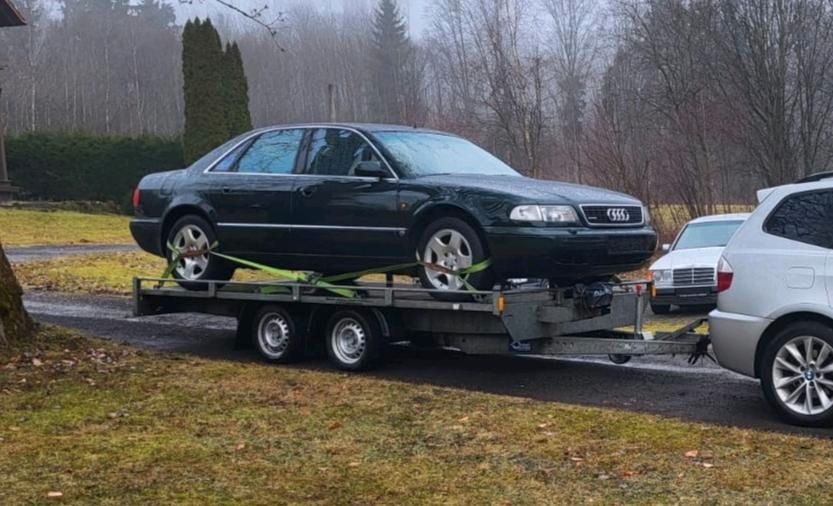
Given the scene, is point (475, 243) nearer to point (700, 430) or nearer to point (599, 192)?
point (599, 192)

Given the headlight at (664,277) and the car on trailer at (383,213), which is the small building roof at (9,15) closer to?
the headlight at (664,277)

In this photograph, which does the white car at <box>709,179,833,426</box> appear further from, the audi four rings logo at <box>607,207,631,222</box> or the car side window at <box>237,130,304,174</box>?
the car side window at <box>237,130,304,174</box>

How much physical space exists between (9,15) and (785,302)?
28.5m

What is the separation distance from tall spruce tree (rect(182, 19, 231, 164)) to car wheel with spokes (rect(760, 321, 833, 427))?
1319 inches

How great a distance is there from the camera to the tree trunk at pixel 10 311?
26.9 feet

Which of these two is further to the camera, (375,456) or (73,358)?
(73,358)

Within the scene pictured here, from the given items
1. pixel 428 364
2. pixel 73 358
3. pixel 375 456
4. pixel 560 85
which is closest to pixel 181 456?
pixel 375 456

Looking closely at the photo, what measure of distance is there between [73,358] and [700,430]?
4999 millimetres

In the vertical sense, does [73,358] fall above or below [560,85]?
below

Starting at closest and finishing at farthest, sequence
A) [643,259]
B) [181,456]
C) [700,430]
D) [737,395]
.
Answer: [181,456], [700,430], [737,395], [643,259]

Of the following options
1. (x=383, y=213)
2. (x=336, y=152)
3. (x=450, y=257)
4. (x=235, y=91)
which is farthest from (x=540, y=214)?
(x=235, y=91)

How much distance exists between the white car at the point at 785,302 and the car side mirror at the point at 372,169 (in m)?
2.93

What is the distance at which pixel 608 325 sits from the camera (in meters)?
8.52

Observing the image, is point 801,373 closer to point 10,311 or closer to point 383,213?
point 383,213
